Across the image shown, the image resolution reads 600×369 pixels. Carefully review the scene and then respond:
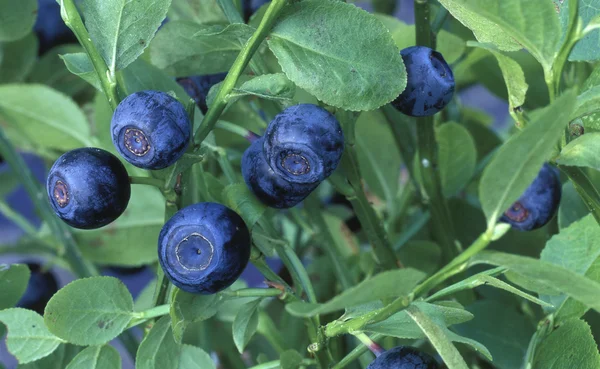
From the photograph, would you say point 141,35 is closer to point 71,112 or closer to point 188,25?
point 188,25

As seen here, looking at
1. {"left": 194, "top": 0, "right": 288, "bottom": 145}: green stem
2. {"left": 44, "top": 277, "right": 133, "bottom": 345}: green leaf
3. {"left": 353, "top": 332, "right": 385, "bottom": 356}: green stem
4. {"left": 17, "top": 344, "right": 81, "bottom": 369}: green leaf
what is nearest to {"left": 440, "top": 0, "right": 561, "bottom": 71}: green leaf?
{"left": 194, "top": 0, "right": 288, "bottom": 145}: green stem

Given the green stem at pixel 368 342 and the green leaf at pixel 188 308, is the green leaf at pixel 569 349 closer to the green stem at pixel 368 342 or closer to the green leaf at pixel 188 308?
the green stem at pixel 368 342

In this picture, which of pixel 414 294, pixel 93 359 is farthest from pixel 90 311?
pixel 414 294

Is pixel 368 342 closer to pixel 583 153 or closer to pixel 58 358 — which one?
pixel 583 153

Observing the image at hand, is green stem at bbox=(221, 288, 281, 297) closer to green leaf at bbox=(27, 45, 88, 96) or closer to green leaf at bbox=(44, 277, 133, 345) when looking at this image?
green leaf at bbox=(44, 277, 133, 345)

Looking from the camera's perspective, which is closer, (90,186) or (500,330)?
(90,186)
